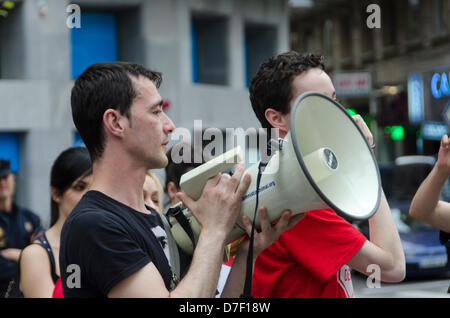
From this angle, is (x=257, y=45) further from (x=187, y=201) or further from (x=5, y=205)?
(x=187, y=201)

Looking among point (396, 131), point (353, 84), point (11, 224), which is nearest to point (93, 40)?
point (353, 84)

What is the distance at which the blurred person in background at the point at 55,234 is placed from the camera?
327 cm

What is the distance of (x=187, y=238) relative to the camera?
6.69 ft

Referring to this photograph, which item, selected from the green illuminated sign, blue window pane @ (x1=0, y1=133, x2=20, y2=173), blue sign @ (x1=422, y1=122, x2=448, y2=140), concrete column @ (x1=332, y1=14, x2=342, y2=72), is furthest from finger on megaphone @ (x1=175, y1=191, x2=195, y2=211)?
concrete column @ (x1=332, y1=14, x2=342, y2=72)

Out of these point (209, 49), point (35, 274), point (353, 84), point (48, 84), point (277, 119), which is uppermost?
point (209, 49)

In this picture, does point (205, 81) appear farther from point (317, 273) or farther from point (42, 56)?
point (317, 273)

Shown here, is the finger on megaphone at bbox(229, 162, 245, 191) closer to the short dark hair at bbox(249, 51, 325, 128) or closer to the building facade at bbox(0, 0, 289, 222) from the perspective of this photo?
the short dark hair at bbox(249, 51, 325, 128)

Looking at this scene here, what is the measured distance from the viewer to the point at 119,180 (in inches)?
79.6

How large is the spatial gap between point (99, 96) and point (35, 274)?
160cm

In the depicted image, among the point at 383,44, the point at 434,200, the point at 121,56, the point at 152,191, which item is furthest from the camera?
the point at 383,44

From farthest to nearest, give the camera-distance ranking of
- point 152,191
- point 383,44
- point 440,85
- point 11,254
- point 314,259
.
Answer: point 383,44 → point 440,85 → point 11,254 → point 152,191 → point 314,259

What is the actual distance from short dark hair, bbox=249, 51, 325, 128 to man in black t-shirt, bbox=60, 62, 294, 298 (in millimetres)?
447

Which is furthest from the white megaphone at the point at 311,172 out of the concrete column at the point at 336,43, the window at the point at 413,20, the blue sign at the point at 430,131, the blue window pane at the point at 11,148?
the concrete column at the point at 336,43

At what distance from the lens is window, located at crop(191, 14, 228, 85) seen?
15680mm
